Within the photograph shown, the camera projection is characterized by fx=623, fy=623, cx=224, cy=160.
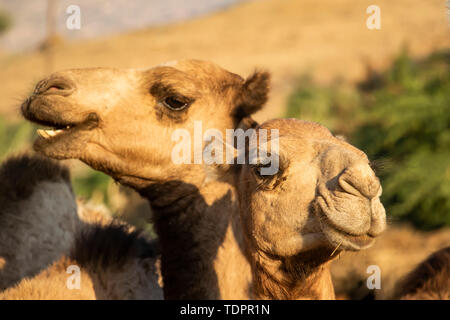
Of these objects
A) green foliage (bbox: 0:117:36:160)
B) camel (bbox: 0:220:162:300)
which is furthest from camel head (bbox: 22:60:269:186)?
green foliage (bbox: 0:117:36:160)

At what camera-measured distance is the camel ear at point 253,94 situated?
13.0ft

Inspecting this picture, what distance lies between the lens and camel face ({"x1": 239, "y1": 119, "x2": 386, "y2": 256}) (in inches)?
102

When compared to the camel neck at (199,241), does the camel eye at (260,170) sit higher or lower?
higher

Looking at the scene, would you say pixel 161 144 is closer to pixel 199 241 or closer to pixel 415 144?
pixel 199 241

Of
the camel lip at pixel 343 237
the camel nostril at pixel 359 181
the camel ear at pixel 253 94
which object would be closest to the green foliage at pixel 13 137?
the camel ear at pixel 253 94

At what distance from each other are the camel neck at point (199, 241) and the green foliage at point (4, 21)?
3958 cm

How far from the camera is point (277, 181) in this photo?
2.83 meters

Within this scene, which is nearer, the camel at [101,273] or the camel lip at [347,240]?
the camel lip at [347,240]

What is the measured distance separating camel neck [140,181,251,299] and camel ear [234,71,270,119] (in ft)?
1.85

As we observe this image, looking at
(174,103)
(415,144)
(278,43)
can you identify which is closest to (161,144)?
(174,103)

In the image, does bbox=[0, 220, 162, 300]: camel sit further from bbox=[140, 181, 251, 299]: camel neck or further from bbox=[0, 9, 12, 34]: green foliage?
bbox=[0, 9, 12, 34]: green foliage

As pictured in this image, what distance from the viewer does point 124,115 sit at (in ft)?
12.0

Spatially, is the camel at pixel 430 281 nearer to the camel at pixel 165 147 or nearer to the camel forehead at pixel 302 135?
the camel at pixel 165 147
